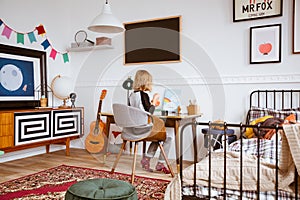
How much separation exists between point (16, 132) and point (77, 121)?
1009 mm

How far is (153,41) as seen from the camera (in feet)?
13.2

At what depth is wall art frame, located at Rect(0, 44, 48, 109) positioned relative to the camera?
3.67 meters

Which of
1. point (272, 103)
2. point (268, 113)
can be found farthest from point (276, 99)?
point (268, 113)

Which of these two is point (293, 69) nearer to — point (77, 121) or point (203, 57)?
point (203, 57)

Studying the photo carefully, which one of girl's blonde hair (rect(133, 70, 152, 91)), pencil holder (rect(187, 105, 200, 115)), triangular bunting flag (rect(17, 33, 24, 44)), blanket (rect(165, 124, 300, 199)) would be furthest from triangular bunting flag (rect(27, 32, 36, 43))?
blanket (rect(165, 124, 300, 199))

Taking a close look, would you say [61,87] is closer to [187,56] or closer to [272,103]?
[187,56]

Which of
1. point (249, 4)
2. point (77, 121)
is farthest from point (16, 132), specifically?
point (249, 4)

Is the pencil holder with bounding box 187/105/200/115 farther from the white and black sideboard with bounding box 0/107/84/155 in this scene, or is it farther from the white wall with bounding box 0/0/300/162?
the white and black sideboard with bounding box 0/107/84/155

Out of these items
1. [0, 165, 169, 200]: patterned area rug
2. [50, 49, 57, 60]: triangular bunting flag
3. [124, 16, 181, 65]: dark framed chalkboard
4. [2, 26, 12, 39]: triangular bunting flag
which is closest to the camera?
[0, 165, 169, 200]: patterned area rug

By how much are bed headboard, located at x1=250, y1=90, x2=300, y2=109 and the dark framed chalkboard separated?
1.09m

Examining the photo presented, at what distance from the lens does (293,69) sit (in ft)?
10.7

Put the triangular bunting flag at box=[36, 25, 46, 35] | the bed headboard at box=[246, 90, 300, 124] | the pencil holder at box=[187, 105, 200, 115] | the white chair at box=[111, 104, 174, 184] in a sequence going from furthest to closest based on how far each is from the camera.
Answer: the triangular bunting flag at box=[36, 25, 46, 35] → the pencil holder at box=[187, 105, 200, 115] → the bed headboard at box=[246, 90, 300, 124] → the white chair at box=[111, 104, 174, 184]

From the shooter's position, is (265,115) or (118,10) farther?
(118,10)

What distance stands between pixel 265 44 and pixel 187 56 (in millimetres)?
957
